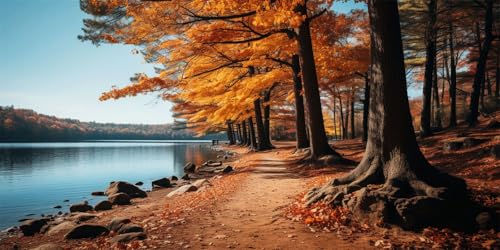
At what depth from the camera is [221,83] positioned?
18266mm

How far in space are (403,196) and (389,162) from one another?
3.48 ft

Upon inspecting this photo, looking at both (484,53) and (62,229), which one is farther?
(484,53)

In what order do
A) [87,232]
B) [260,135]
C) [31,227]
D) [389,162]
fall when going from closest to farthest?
[87,232], [389,162], [31,227], [260,135]

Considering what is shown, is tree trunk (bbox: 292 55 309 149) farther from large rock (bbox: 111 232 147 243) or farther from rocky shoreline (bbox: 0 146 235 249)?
large rock (bbox: 111 232 147 243)

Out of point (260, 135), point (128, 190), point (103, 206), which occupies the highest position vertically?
point (260, 135)

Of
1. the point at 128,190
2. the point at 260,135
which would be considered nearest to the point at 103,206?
the point at 128,190

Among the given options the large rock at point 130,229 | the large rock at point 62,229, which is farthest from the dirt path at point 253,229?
the large rock at point 62,229

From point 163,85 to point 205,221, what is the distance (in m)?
8.83

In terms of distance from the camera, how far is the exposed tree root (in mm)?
5605

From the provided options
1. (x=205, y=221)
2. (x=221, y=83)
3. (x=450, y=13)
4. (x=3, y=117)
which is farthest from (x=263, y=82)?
(x=3, y=117)

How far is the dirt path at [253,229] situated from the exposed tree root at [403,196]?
94 cm

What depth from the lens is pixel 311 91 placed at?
13.7m

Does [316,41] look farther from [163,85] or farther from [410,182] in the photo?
[410,182]

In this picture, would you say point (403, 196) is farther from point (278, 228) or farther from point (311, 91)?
point (311, 91)
